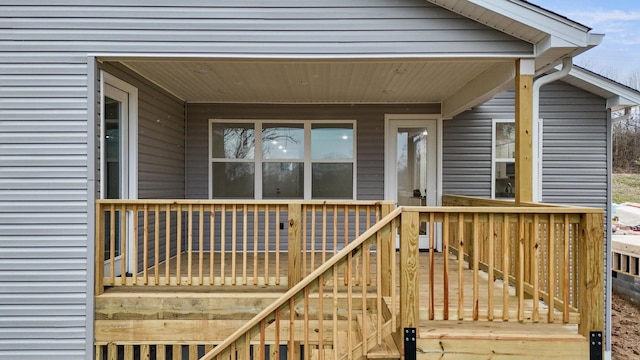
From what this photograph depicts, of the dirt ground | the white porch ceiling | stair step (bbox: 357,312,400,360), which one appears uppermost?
the white porch ceiling

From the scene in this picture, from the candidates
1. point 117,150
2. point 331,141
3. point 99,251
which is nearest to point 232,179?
point 331,141

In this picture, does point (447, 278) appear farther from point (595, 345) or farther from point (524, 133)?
point (524, 133)

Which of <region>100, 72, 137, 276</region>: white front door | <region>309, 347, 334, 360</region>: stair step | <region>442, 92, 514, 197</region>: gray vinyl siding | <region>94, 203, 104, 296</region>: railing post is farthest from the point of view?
<region>442, 92, 514, 197</region>: gray vinyl siding

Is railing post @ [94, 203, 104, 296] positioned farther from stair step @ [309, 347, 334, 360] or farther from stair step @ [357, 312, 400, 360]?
stair step @ [357, 312, 400, 360]

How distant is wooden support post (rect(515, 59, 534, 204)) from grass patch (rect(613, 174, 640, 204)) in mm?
17274

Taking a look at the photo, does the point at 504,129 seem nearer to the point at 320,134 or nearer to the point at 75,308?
the point at 320,134

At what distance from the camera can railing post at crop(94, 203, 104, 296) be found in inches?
162

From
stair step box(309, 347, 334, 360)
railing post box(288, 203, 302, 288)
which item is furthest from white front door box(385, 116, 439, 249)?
stair step box(309, 347, 334, 360)

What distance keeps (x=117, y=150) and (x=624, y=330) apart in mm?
9120

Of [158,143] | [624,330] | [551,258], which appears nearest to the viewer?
[551,258]

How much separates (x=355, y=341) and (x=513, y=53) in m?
3.09

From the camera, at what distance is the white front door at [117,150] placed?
466cm

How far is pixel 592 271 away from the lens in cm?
303

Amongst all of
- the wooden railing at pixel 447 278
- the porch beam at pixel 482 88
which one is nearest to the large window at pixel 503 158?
the porch beam at pixel 482 88
